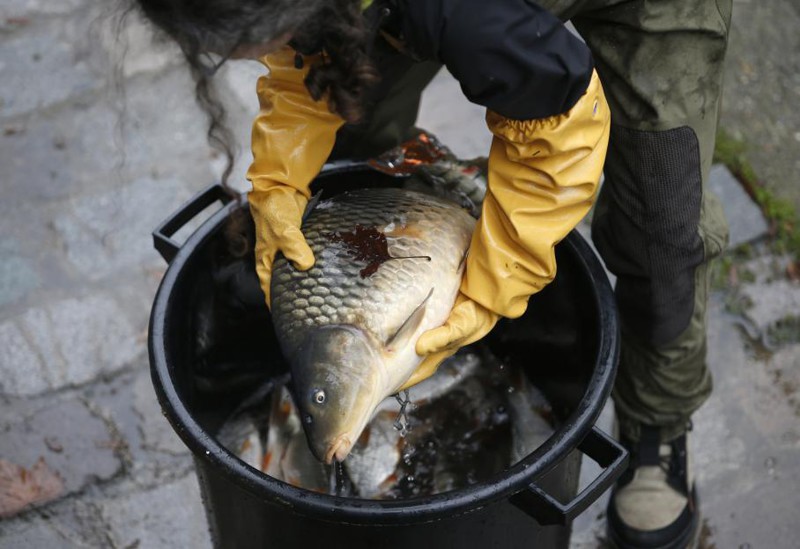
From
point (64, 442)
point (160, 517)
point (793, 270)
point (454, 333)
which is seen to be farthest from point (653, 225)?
point (64, 442)

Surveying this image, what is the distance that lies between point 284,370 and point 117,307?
2.56 feet

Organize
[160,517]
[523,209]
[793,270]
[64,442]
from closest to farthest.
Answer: [523,209] → [160,517] → [64,442] → [793,270]

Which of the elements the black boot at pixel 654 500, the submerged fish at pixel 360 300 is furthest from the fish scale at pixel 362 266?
the black boot at pixel 654 500

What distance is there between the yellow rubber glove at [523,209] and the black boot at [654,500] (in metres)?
0.78

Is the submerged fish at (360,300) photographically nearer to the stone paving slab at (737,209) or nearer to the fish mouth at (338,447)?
the fish mouth at (338,447)

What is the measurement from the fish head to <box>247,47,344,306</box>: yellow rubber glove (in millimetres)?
302

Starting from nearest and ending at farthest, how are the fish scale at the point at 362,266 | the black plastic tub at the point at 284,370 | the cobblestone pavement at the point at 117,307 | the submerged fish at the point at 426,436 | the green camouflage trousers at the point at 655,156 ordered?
the black plastic tub at the point at 284,370 → the fish scale at the point at 362,266 → the green camouflage trousers at the point at 655,156 → the submerged fish at the point at 426,436 → the cobblestone pavement at the point at 117,307

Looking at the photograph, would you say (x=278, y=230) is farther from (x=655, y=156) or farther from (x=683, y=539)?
(x=683, y=539)

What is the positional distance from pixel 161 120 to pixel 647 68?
1.86 metres

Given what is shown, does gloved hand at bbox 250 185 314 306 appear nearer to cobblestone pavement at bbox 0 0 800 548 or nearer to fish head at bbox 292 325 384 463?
fish head at bbox 292 325 384 463

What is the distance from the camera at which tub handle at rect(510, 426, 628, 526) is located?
1396mm

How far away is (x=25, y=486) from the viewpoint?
7.50 feet

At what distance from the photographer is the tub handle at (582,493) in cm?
140

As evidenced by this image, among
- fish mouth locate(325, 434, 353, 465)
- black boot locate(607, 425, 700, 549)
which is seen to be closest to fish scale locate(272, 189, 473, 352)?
fish mouth locate(325, 434, 353, 465)
